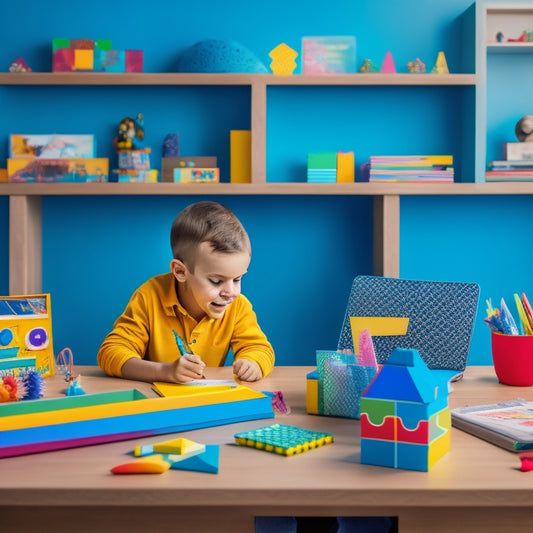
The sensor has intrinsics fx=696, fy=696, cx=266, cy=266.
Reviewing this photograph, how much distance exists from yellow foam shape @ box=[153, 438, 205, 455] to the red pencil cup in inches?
28.2

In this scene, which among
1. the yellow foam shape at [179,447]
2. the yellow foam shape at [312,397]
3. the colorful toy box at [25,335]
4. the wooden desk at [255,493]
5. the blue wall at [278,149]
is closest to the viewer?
the wooden desk at [255,493]

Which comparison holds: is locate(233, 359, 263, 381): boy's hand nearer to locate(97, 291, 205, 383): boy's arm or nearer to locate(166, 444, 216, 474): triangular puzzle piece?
locate(97, 291, 205, 383): boy's arm

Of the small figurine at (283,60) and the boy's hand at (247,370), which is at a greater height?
the small figurine at (283,60)

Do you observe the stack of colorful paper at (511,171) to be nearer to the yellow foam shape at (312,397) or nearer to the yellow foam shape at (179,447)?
the yellow foam shape at (312,397)

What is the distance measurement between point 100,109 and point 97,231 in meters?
0.49

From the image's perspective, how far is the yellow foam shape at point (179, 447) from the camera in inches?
33.6

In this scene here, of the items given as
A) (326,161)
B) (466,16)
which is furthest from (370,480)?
(466,16)

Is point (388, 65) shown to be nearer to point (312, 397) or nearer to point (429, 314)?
point (429, 314)

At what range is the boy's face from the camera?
4.90ft

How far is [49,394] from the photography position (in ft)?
4.01

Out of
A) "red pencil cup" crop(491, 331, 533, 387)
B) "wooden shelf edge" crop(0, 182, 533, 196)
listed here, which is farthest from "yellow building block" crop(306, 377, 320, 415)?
"wooden shelf edge" crop(0, 182, 533, 196)

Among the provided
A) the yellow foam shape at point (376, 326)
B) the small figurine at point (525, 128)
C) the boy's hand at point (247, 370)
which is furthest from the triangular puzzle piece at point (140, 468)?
the small figurine at point (525, 128)

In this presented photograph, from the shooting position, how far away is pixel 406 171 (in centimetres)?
262

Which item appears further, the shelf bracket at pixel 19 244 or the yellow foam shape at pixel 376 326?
the shelf bracket at pixel 19 244
